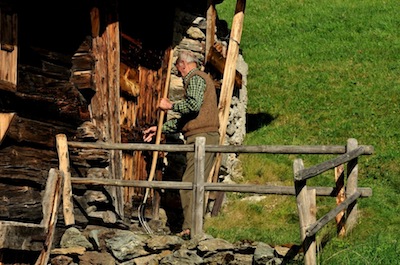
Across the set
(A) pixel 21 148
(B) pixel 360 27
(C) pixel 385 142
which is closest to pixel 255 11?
(B) pixel 360 27

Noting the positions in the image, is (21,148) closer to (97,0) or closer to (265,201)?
Answer: (97,0)

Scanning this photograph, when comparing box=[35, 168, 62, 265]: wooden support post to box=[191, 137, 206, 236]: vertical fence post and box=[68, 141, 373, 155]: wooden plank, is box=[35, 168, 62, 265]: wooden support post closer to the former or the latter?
box=[68, 141, 373, 155]: wooden plank

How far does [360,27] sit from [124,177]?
503 inches

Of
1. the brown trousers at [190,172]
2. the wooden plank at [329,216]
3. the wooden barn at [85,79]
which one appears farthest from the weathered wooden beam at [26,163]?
the wooden plank at [329,216]

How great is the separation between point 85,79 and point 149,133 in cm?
155

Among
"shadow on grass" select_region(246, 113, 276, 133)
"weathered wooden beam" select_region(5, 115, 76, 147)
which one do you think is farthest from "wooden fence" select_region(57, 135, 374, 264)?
"shadow on grass" select_region(246, 113, 276, 133)

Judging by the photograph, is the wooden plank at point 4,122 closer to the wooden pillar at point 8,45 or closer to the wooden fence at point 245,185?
the wooden pillar at point 8,45

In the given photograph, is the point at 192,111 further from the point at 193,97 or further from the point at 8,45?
the point at 8,45

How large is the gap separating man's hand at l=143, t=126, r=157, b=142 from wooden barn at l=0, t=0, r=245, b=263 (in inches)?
6.9

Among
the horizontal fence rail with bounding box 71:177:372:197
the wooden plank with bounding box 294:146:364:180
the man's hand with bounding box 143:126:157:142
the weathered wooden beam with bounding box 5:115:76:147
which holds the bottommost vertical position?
the horizontal fence rail with bounding box 71:177:372:197

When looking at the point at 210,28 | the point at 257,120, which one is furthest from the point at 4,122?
the point at 257,120

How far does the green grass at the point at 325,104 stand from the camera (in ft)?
32.3

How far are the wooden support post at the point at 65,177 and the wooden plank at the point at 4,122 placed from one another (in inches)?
30.0

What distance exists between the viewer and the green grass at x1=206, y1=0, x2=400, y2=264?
9.84 m
